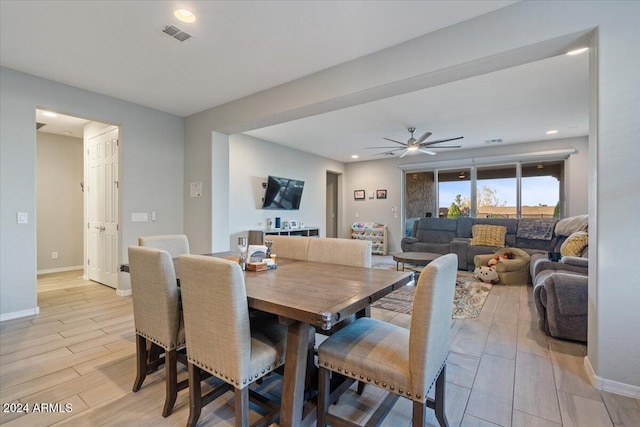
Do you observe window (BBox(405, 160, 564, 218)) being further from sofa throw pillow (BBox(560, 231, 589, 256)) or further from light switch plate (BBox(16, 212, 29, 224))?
light switch plate (BBox(16, 212, 29, 224))

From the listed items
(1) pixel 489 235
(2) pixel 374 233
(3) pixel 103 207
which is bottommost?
(2) pixel 374 233

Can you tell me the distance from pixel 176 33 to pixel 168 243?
5.88 ft

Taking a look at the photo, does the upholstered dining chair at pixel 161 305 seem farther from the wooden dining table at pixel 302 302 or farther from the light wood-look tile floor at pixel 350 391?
the wooden dining table at pixel 302 302

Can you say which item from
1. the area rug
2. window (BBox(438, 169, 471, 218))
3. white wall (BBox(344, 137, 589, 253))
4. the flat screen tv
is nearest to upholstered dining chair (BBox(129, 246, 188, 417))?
the area rug

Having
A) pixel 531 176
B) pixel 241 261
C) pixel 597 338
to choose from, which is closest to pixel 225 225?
pixel 241 261

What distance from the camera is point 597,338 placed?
1930 millimetres

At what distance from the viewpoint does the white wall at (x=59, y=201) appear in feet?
17.6

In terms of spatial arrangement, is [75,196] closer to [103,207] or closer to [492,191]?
[103,207]

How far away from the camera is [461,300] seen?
384 centimetres

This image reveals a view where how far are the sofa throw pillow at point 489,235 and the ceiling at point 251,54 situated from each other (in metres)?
2.02

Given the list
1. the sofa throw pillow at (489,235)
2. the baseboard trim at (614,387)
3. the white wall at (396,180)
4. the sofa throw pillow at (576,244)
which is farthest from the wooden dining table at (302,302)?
the white wall at (396,180)

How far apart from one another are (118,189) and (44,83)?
1403 mm

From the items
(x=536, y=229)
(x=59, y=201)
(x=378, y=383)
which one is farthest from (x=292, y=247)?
(x=59, y=201)

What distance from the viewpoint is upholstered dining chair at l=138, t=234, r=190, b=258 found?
2502 millimetres
